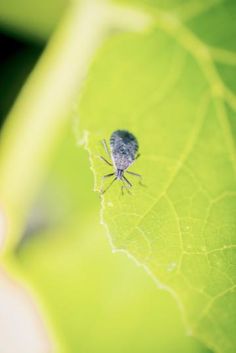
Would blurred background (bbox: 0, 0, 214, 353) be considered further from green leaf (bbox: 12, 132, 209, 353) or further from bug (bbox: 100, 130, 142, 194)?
bug (bbox: 100, 130, 142, 194)

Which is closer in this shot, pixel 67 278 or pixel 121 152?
pixel 121 152

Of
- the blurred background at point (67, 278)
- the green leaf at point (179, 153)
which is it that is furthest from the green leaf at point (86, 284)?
the green leaf at point (179, 153)

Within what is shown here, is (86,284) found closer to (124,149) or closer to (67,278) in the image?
(67,278)

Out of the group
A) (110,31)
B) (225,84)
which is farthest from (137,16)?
(225,84)

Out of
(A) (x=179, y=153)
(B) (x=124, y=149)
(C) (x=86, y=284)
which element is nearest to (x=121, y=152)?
(B) (x=124, y=149)

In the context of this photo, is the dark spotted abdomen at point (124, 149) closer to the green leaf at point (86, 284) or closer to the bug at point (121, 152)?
the bug at point (121, 152)

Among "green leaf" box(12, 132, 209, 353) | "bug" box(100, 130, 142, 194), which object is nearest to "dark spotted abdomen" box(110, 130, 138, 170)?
"bug" box(100, 130, 142, 194)
